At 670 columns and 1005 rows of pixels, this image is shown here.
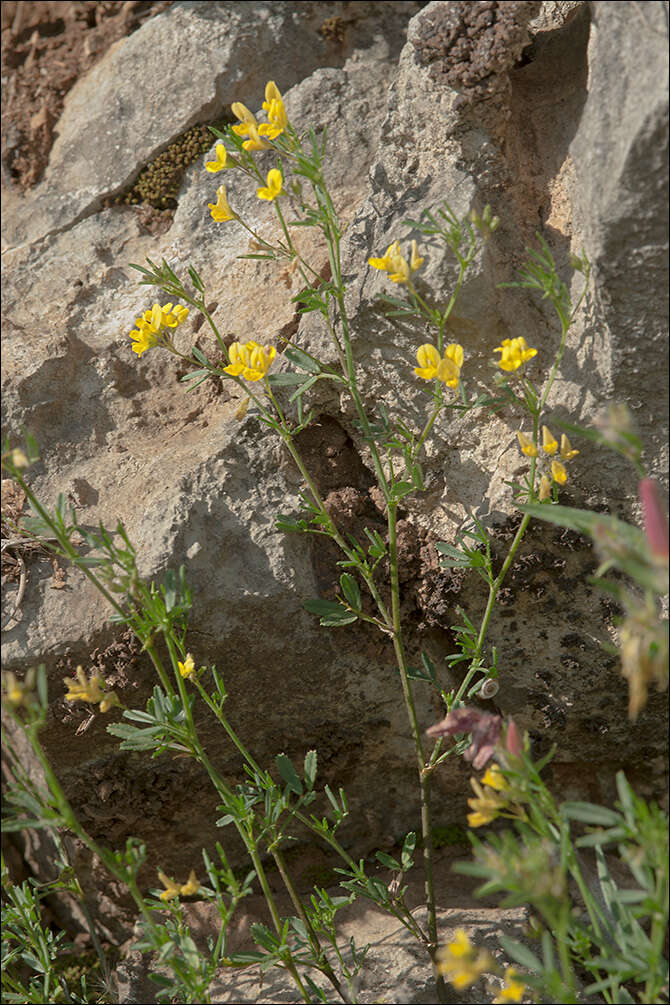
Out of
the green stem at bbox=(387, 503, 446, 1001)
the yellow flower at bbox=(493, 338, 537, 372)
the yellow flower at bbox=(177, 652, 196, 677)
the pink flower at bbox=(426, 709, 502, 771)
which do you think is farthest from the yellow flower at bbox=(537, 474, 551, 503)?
the yellow flower at bbox=(177, 652, 196, 677)

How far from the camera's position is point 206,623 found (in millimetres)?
3127

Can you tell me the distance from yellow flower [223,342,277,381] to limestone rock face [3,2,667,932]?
1.73ft

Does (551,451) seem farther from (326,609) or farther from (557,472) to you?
(326,609)

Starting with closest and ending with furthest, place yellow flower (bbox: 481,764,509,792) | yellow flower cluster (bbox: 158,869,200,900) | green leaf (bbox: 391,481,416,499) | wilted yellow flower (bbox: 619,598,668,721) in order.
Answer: wilted yellow flower (bbox: 619,598,668,721) < yellow flower (bbox: 481,764,509,792) < yellow flower cluster (bbox: 158,869,200,900) < green leaf (bbox: 391,481,416,499)

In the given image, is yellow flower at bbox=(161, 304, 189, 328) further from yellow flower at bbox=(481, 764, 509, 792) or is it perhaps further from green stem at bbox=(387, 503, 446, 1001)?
yellow flower at bbox=(481, 764, 509, 792)

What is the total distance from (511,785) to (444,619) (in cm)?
113

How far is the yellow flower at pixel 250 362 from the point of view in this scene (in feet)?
8.59

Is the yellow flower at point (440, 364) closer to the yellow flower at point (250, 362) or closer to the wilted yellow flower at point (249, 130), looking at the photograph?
the yellow flower at point (250, 362)

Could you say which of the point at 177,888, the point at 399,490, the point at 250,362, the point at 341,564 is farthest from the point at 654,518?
the point at 177,888

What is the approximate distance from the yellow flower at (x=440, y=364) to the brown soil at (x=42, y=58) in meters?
2.39

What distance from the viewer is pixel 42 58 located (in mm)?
4355

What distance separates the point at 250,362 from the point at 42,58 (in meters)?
2.64

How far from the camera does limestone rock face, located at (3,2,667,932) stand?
286 cm

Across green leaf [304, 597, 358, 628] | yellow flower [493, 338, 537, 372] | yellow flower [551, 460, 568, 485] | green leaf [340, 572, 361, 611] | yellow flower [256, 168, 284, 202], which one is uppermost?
yellow flower [256, 168, 284, 202]
